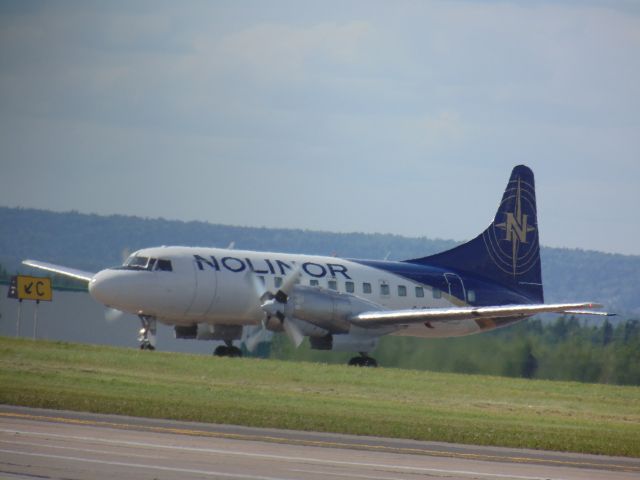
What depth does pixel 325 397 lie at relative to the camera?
113ft

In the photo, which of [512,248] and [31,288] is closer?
[31,288]

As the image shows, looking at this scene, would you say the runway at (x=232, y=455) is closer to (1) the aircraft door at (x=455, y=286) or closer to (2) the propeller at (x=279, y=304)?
(2) the propeller at (x=279, y=304)

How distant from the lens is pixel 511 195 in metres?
52.9

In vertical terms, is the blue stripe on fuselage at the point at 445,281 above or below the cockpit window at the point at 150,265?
above

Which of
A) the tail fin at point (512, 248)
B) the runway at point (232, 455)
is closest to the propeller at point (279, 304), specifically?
the tail fin at point (512, 248)

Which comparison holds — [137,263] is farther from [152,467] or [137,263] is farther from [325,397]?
[152,467]

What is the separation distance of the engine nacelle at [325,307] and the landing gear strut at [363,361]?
134 cm

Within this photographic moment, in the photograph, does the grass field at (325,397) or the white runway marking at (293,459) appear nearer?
the white runway marking at (293,459)

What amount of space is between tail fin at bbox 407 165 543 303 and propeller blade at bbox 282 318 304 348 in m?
8.81

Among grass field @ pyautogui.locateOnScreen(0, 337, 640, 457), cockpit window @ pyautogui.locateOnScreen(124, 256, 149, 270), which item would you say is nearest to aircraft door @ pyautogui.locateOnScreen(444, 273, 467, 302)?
grass field @ pyautogui.locateOnScreen(0, 337, 640, 457)

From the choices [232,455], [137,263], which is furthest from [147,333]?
[232,455]

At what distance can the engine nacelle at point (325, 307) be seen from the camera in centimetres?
4322

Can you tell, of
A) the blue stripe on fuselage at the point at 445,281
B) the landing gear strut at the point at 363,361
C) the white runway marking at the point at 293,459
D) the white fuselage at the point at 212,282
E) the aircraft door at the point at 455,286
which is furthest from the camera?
the aircraft door at the point at 455,286

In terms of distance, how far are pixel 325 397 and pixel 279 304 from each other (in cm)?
921
